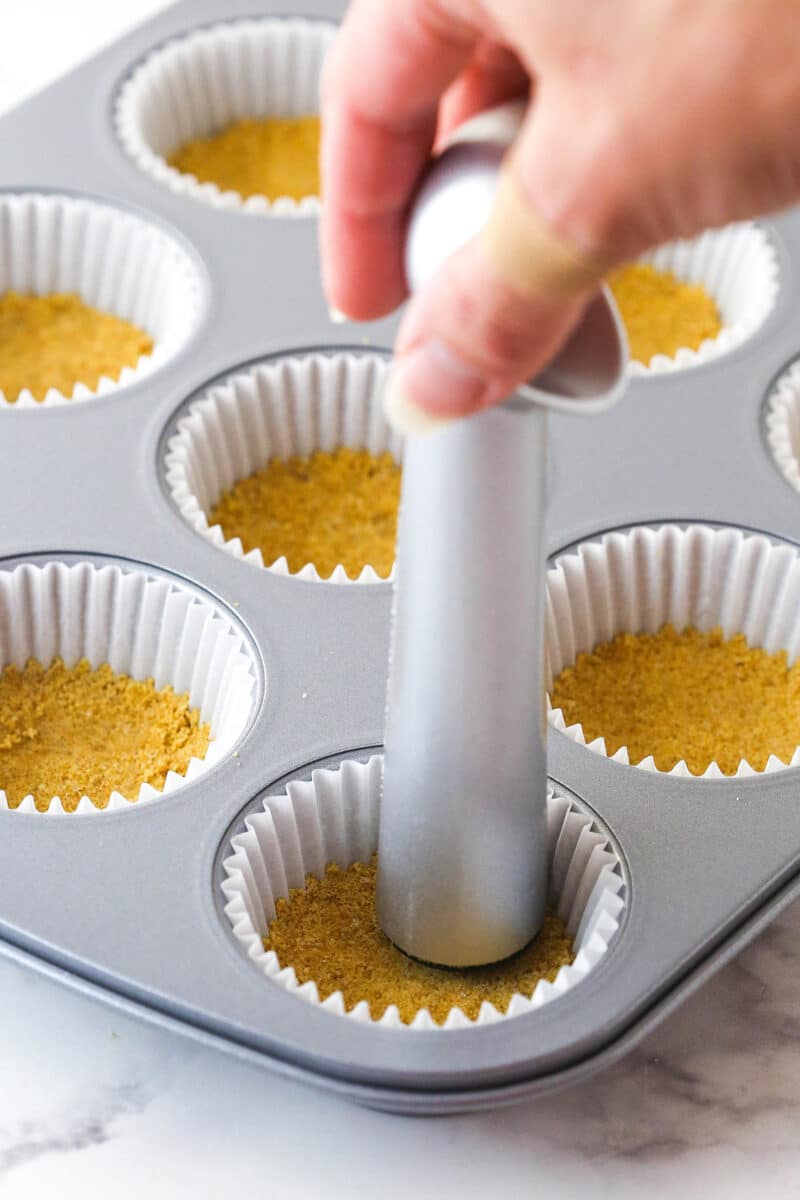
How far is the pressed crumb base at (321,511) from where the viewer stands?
4.80 ft

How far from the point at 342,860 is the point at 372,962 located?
11cm

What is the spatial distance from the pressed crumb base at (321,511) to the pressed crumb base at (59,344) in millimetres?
226

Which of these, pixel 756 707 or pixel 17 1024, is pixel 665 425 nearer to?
pixel 756 707

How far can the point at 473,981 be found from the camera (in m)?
1.05

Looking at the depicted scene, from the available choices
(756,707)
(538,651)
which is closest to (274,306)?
(756,707)

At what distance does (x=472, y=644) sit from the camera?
0.93 meters

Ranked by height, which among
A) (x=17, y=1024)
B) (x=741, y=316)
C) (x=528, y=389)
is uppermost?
(x=528, y=389)

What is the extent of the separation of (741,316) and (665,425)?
0.31 metres

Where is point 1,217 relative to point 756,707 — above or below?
above

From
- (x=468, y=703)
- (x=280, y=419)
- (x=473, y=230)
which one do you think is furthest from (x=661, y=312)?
(x=473, y=230)

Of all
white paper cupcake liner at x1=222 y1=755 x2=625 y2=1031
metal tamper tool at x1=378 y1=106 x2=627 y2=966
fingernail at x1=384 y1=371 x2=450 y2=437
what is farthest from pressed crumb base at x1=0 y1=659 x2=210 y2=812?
fingernail at x1=384 y1=371 x2=450 y2=437

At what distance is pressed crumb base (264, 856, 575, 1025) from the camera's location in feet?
3.40

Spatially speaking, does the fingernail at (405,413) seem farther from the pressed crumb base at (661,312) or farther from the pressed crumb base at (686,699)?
the pressed crumb base at (661,312)

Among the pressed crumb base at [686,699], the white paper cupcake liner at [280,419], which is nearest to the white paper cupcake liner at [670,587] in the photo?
the pressed crumb base at [686,699]
